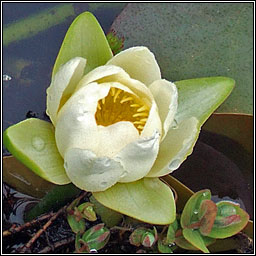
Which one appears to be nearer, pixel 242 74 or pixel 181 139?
pixel 181 139

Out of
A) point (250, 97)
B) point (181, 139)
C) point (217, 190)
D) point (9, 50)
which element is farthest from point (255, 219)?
point (9, 50)

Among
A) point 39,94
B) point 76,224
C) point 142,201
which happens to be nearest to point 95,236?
point 76,224

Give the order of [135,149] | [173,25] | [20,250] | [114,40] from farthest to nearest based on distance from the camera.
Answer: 1. [173,25]
2. [114,40]
3. [20,250]
4. [135,149]

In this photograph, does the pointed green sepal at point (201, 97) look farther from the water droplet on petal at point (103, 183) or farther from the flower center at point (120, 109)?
the water droplet on petal at point (103, 183)

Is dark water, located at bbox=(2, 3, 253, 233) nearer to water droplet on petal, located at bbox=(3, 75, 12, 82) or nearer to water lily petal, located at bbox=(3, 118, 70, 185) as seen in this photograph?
water droplet on petal, located at bbox=(3, 75, 12, 82)

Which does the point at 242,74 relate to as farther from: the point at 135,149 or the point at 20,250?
the point at 20,250

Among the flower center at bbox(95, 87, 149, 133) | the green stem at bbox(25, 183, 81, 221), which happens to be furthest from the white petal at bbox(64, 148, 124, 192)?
the green stem at bbox(25, 183, 81, 221)

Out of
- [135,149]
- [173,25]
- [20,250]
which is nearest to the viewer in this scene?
[135,149]
